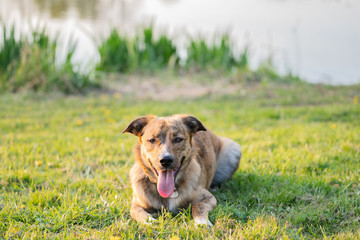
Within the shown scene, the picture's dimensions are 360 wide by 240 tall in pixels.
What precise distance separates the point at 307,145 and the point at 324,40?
9.85 m

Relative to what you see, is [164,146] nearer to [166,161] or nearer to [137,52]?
[166,161]

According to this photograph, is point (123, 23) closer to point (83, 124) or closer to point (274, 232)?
point (83, 124)

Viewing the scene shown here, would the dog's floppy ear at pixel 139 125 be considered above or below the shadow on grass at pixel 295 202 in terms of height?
above

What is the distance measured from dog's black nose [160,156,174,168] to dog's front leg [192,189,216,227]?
539 millimetres

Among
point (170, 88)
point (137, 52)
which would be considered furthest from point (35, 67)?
point (137, 52)

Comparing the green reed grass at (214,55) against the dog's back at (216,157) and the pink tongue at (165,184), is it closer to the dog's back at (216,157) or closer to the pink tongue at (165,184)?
the dog's back at (216,157)

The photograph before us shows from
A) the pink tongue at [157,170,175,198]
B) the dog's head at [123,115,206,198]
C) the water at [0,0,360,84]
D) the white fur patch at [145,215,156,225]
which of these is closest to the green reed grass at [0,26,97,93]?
the water at [0,0,360,84]

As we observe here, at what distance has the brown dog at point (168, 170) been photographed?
3715 mm

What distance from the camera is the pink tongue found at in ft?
12.3

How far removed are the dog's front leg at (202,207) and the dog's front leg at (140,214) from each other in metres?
0.42

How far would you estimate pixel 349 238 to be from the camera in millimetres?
3234

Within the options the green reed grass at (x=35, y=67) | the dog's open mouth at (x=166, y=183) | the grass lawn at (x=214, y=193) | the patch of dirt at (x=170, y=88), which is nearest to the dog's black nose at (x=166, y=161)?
the dog's open mouth at (x=166, y=183)

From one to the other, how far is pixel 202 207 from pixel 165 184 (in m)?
0.44

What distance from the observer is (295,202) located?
4.17 metres
